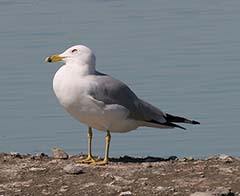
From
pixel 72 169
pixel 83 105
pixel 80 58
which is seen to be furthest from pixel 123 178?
pixel 80 58

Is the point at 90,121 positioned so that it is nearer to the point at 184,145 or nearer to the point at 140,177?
the point at 140,177

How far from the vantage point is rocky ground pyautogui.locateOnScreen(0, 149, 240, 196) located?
11508mm

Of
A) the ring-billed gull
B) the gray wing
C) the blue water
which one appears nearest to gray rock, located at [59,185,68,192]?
the ring-billed gull

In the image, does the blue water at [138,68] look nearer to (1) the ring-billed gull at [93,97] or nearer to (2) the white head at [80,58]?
(1) the ring-billed gull at [93,97]

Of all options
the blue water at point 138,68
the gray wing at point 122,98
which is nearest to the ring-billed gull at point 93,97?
the gray wing at point 122,98

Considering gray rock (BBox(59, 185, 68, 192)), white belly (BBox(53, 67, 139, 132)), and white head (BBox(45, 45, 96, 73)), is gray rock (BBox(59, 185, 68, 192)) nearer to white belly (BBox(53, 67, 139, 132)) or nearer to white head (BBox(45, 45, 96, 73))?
white belly (BBox(53, 67, 139, 132))

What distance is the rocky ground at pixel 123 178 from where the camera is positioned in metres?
11.5

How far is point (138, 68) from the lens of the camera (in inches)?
785

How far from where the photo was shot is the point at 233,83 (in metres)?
18.4

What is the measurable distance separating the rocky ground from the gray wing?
609mm

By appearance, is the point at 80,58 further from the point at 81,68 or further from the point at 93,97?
the point at 93,97

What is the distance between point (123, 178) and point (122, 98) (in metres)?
1.36

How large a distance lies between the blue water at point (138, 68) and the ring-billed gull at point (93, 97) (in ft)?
7.38

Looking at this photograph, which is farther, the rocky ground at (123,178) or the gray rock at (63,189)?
the gray rock at (63,189)
